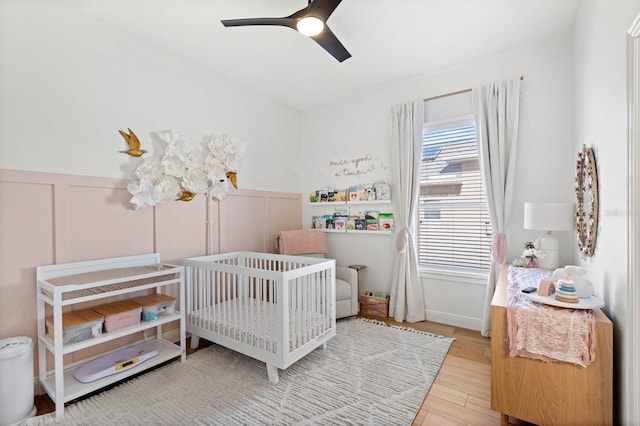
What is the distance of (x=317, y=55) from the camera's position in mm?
2666

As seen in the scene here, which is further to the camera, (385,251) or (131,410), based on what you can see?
(385,251)

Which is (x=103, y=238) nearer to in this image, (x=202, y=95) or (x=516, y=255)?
(x=202, y=95)

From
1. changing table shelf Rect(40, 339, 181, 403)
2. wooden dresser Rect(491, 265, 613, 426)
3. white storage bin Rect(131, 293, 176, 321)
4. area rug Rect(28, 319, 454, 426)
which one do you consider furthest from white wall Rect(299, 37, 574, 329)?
changing table shelf Rect(40, 339, 181, 403)

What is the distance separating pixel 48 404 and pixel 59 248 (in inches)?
37.8

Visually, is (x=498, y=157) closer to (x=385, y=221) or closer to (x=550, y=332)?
(x=385, y=221)

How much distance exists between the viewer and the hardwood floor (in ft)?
5.35

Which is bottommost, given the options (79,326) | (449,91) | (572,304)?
(79,326)

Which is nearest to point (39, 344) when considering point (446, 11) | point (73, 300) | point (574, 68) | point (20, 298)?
point (20, 298)

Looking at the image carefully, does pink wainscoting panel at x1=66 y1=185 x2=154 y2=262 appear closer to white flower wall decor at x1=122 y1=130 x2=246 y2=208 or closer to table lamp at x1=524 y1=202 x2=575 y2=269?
white flower wall decor at x1=122 y1=130 x2=246 y2=208

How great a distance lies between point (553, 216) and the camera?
6.68 ft

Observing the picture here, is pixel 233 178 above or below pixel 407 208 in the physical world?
above

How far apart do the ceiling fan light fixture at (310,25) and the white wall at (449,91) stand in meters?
1.72

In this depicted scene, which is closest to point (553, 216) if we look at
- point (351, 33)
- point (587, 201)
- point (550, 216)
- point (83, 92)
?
point (550, 216)

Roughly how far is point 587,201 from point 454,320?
1684 millimetres
